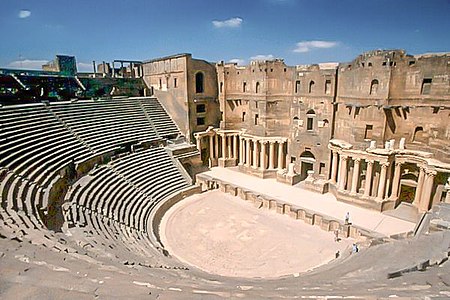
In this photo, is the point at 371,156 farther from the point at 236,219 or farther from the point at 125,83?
the point at 125,83

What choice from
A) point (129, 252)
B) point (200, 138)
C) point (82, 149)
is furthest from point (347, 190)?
point (82, 149)

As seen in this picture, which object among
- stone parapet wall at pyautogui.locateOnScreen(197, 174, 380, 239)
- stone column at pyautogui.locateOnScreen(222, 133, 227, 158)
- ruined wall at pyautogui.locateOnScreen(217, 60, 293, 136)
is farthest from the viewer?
stone column at pyautogui.locateOnScreen(222, 133, 227, 158)

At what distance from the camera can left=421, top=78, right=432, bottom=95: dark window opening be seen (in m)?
15.9

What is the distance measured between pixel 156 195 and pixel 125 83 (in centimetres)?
1384

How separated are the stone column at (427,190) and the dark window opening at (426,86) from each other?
464 centimetres

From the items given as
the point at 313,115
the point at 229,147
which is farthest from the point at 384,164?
the point at 229,147

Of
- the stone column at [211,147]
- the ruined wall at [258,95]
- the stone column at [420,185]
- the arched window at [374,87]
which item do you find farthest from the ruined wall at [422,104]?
the stone column at [211,147]

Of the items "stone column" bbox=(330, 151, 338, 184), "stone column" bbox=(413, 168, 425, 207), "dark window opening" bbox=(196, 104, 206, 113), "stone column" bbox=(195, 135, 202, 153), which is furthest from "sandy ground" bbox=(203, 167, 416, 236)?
"dark window opening" bbox=(196, 104, 206, 113)

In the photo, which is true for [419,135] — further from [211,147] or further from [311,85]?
[211,147]

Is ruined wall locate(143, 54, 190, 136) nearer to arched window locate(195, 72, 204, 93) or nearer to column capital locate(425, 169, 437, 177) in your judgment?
arched window locate(195, 72, 204, 93)

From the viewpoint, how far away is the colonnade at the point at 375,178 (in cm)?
1627

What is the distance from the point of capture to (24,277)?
162 inches

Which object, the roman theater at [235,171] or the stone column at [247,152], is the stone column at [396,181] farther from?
the stone column at [247,152]

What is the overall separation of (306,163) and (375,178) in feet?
18.9
